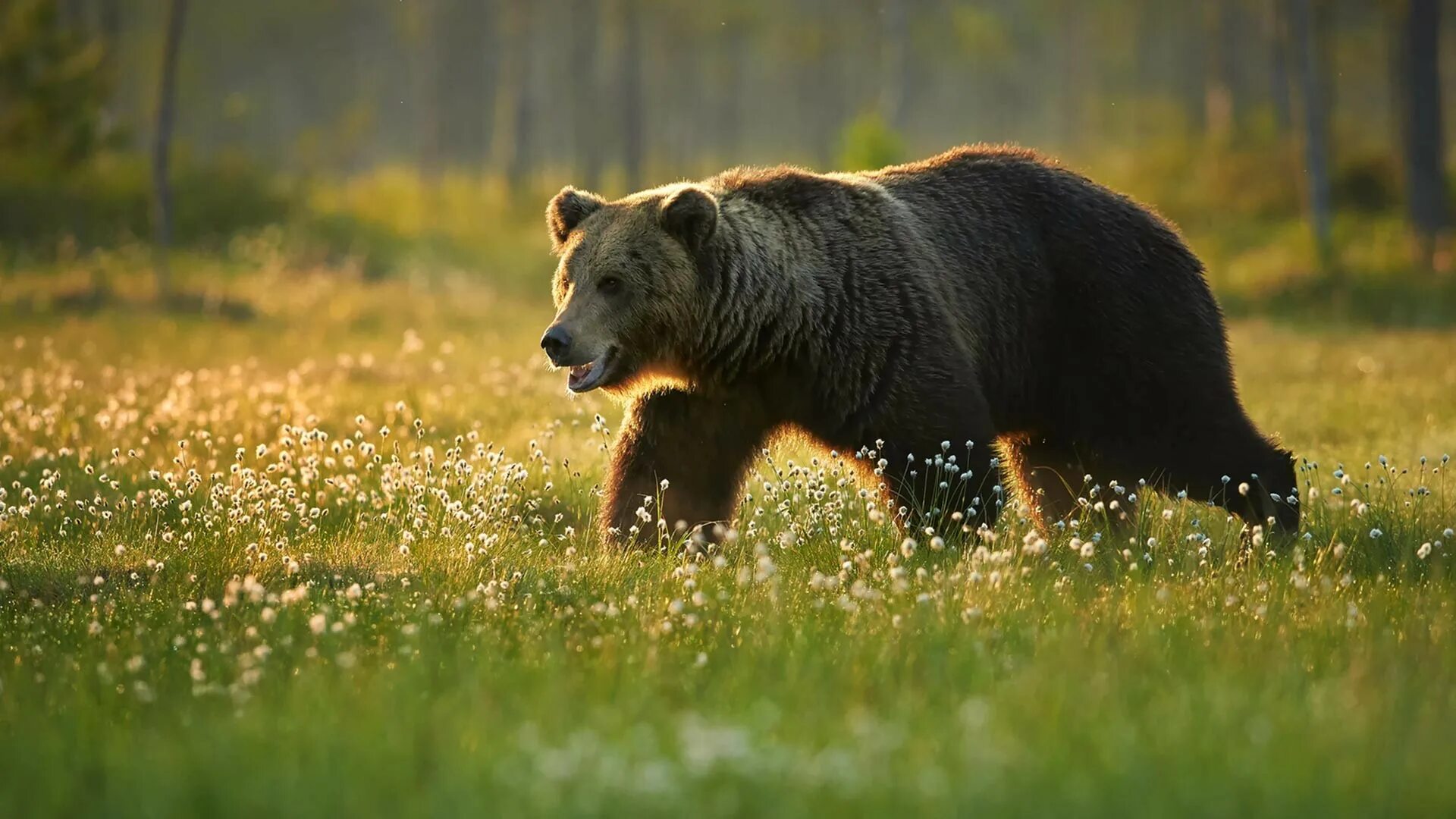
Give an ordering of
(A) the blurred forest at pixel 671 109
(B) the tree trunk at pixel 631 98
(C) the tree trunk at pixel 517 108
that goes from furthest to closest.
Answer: (B) the tree trunk at pixel 631 98 → (C) the tree trunk at pixel 517 108 → (A) the blurred forest at pixel 671 109

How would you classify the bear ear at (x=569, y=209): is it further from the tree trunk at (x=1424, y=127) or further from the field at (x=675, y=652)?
the tree trunk at (x=1424, y=127)

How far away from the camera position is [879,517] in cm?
623

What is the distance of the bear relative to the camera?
616 cm

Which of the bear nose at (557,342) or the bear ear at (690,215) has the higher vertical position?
the bear ear at (690,215)

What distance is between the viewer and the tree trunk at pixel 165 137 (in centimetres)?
1877

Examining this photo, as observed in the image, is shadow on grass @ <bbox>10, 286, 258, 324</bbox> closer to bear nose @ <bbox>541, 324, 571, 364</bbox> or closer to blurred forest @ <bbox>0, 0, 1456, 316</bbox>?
blurred forest @ <bbox>0, 0, 1456, 316</bbox>

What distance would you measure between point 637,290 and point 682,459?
0.81m

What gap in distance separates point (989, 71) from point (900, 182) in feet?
204

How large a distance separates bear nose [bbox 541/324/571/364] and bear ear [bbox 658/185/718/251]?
71 centimetres

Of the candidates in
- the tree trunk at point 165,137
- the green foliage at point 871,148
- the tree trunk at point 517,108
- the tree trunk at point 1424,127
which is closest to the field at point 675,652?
the tree trunk at point 165,137

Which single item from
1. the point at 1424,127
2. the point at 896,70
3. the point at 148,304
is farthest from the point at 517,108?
the point at 1424,127

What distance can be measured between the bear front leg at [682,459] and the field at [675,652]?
4.2 inches

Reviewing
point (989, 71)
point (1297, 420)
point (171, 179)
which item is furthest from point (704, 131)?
point (1297, 420)

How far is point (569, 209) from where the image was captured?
660 cm
